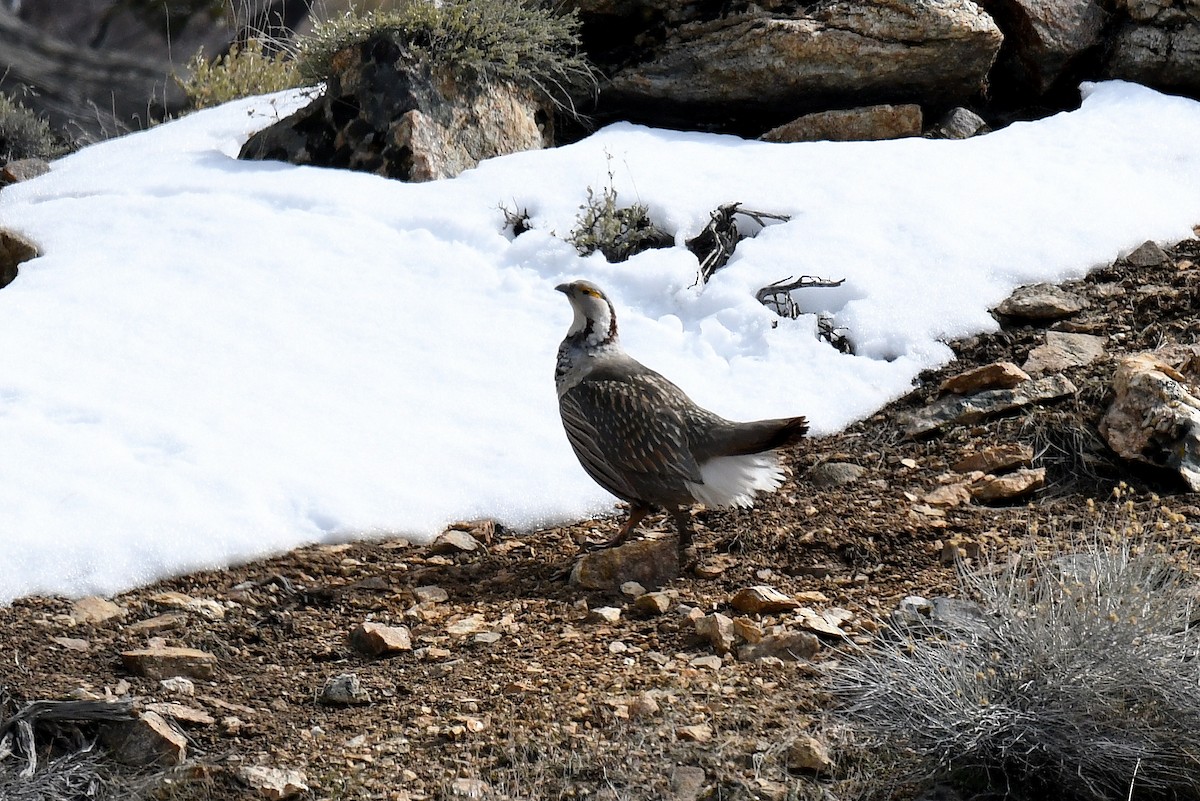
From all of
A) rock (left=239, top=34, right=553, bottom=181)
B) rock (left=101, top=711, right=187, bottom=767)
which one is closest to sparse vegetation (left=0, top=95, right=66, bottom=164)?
rock (left=239, top=34, right=553, bottom=181)

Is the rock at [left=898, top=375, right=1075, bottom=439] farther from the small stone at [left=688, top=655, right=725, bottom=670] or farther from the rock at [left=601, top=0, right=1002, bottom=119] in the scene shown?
the rock at [left=601, top=0, right=1002, bottom=119]

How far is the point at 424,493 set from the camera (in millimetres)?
5266

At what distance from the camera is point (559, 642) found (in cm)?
431

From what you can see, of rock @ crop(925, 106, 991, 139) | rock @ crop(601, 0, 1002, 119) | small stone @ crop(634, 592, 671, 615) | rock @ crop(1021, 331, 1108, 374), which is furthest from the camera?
rock @ crop(925, 106, 991, 139)

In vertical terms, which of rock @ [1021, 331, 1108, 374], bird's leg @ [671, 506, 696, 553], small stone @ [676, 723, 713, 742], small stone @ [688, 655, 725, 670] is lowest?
bird's leg @ [671, 506, 696, 553]

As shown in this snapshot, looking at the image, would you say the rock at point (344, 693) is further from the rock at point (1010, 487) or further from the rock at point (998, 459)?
the rock at point (998, 459)

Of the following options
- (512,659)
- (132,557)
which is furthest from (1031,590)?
(132,557)

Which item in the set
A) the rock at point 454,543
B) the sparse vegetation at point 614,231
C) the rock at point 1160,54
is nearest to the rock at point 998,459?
the rock at point 454,543

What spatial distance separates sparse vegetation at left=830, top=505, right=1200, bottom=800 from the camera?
11.1 feet

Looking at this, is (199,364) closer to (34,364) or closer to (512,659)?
(34,364)

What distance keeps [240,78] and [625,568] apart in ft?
23.8

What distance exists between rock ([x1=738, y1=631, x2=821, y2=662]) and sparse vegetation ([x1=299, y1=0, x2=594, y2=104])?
5040 millimetres

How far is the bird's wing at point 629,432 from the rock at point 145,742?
2.01 m

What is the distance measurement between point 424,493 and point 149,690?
164cm
